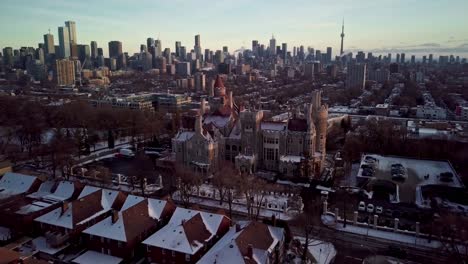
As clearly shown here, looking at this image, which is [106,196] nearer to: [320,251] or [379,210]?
[320,251]

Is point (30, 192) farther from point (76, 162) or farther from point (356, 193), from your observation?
point (356, 193)

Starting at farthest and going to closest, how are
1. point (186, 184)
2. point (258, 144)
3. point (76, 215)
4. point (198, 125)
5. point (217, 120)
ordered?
point (217, 120) → point (258, 144) → point (198, 125) → point (186, 184) → point (76, 215)

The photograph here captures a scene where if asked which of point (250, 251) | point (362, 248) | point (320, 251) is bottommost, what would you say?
point (362, 248)

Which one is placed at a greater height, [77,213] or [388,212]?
[77,213]

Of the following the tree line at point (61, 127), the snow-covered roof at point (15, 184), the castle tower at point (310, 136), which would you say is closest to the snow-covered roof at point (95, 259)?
the snow-covered roof at point (15, 184)

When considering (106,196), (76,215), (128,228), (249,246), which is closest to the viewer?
(249,246)

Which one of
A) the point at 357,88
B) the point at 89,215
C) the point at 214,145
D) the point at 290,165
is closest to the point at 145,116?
the point at 214,145

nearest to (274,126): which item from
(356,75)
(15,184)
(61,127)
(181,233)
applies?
(181,233)

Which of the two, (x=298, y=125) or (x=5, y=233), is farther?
(x=298, y=125)
